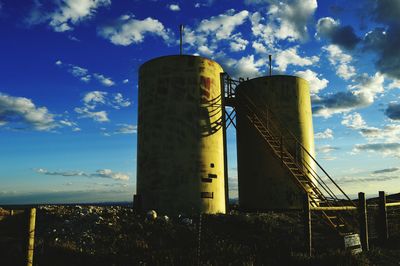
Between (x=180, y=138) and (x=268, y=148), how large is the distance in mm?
5667

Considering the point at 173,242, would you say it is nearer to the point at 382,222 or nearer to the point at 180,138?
the point at 180,138

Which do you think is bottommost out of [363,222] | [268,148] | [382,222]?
[382,222]

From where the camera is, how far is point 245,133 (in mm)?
22328

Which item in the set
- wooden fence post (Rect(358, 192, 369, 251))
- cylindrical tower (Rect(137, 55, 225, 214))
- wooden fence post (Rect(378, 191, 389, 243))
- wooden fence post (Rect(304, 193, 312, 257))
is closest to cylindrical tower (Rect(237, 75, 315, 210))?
cylindrical tower (Rect(137, 55, 225, 214))

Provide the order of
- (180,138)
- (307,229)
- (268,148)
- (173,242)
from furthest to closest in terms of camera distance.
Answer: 1. (268,148)
2. (180,138)
3. (173,242)
4. (307,229)

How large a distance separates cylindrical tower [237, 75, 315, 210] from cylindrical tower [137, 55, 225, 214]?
3713 millimetres

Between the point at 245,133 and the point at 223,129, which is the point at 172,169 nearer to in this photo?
the point at 223,129

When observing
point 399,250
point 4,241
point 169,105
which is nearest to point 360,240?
point 399,250

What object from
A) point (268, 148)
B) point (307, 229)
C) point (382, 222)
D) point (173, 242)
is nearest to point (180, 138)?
point (173, 242)

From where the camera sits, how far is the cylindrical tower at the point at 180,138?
17000 mm

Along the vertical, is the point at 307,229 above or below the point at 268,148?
below

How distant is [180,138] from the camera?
678 inches

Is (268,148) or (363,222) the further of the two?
(268,148)

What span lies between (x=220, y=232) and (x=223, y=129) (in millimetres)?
6328
